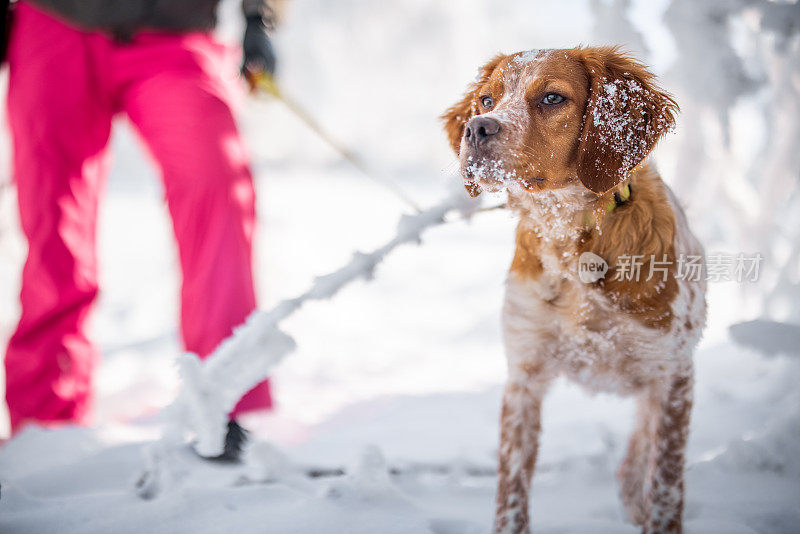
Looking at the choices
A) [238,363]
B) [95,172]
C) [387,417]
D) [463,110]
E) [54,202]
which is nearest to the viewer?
[238,363]

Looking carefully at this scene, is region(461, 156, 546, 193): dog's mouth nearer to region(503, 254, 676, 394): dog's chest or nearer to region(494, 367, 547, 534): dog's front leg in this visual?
region(503, 254, 676, 394): dog's chest

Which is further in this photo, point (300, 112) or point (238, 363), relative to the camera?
point (300, 112)

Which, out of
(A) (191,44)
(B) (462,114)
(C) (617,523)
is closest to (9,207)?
(A) (191,44)

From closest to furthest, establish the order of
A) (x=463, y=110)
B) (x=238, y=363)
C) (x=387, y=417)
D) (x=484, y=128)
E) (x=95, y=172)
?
(x=484, y=128) → (x=238, y=363) → (x=463, y=110) → (x=95, y=172) → (x=387, y=417)

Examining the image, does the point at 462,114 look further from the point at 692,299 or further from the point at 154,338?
the point at 154,338

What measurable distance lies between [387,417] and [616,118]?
147 centimetres

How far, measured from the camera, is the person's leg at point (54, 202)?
1.61m

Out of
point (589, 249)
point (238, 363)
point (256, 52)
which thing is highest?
point (256, 52)

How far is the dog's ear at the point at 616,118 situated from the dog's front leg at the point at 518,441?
1.66 ft

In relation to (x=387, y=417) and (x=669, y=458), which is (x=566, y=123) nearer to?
(x=669, y=458)

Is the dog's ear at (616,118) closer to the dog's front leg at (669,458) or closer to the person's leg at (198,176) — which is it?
the dog's front leg at (669,458)

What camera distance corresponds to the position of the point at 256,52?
5.67 feet

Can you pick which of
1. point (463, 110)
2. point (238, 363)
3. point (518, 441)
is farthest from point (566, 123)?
point (238, 363)

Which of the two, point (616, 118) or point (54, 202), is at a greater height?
point (616, 118)
